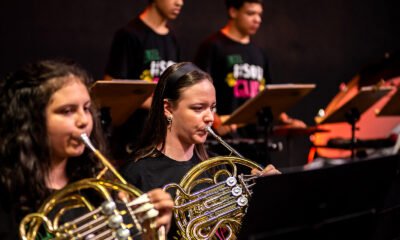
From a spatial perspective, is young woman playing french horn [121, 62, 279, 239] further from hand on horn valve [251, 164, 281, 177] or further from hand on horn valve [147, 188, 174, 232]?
hand on horn valve [147, 188, 174, 232]

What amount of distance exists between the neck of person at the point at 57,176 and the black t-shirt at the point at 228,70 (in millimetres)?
2843

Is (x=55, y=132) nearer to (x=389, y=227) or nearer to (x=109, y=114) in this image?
(x=389, y=227)

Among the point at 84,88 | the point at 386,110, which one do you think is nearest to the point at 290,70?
the point at 386,110

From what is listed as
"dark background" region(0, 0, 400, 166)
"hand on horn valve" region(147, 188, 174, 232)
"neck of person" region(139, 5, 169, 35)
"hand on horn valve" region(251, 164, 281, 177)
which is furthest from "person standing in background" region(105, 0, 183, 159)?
"hand on horn valve" region(147, 188, 174, 232)

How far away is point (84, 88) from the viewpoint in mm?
1918

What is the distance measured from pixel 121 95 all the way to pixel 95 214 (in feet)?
6.49

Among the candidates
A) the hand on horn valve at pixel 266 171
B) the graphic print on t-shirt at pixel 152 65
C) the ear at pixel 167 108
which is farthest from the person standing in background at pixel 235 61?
the hand on horn valve at pixel 266 171

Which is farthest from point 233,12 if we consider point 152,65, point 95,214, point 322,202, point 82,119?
point 95,214

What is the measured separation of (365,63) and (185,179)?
505 cm

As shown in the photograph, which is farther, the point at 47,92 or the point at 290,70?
the point at 290,70

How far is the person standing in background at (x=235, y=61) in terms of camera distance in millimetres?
4770

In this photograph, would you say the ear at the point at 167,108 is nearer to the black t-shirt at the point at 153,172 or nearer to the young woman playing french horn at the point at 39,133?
the black t-shirt at the point at 153,172

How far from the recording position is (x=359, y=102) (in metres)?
4.86

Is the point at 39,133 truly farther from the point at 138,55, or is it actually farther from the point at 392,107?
the point at 392,107
